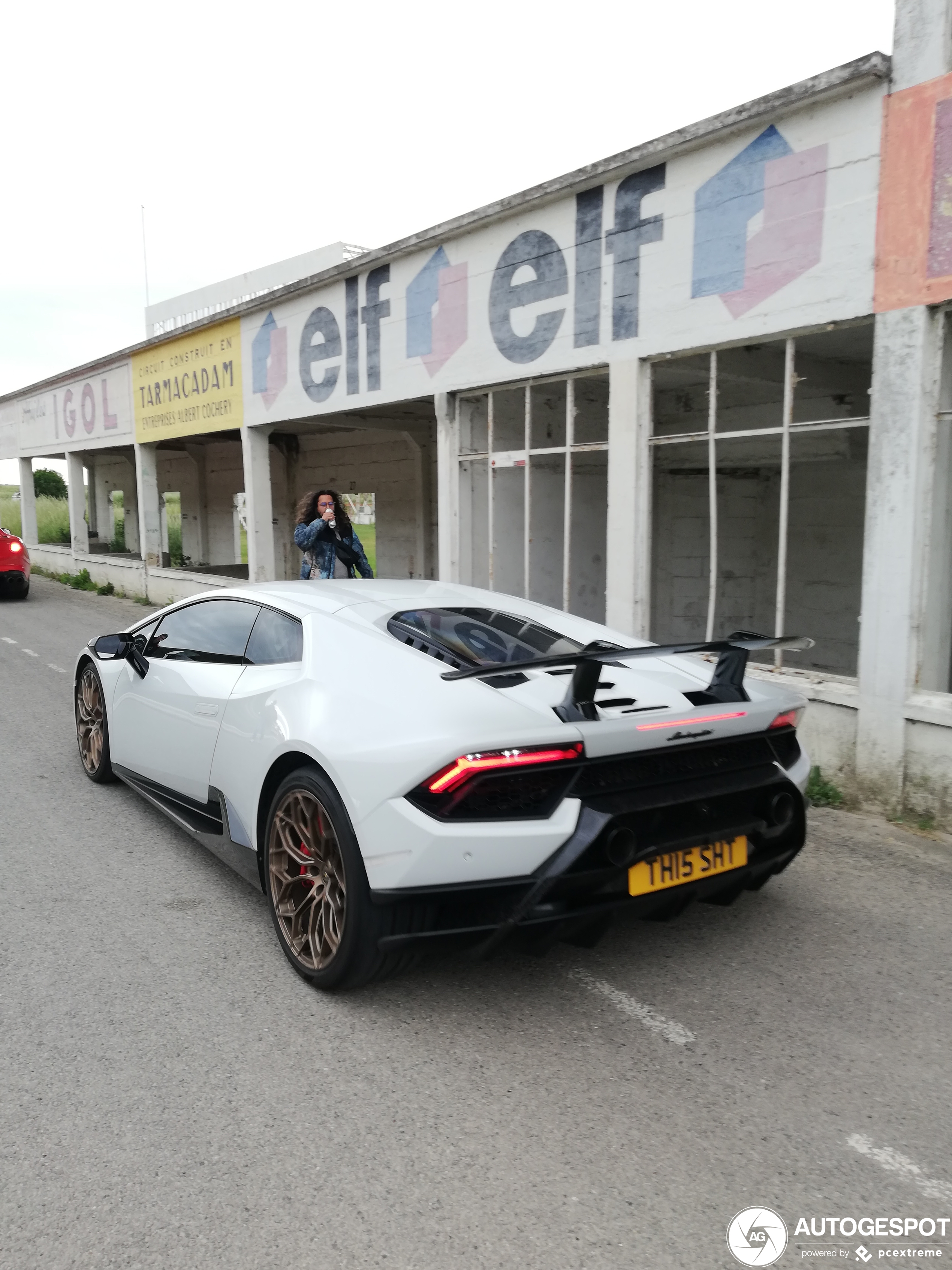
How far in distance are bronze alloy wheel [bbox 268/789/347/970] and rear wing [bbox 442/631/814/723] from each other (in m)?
0.74

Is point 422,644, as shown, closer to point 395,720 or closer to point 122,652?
point 395,720

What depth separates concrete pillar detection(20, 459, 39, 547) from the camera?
23.2 meters

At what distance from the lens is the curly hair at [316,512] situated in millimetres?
7805

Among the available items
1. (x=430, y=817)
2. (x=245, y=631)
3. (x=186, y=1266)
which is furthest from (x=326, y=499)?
(x=186, y=1266)

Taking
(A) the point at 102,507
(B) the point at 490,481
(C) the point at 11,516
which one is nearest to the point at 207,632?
(B) the point at 490,481

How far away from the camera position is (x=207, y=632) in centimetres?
436

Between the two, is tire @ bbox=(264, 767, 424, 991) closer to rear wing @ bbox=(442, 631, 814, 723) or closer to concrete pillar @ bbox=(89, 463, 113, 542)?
rear wing @ bbox=(442, 631, 814, 723)

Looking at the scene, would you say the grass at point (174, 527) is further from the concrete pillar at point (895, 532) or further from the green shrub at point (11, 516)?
the concrete pillar at point (895, 532)

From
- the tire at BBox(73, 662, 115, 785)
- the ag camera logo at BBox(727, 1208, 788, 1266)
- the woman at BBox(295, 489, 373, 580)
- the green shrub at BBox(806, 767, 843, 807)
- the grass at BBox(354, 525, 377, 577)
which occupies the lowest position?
the green shrub at BBox(806, 767, 843, 807)

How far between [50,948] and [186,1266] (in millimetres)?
1772

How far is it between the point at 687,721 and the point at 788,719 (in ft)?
1.92

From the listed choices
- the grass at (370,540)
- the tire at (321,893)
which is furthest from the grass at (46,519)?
the tire at (321,893)

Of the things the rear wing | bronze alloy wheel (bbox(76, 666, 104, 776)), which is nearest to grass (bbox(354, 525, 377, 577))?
bronze alloy wheel (bbox(76, 666, 104, 776))

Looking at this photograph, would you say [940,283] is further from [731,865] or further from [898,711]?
[731,865]
